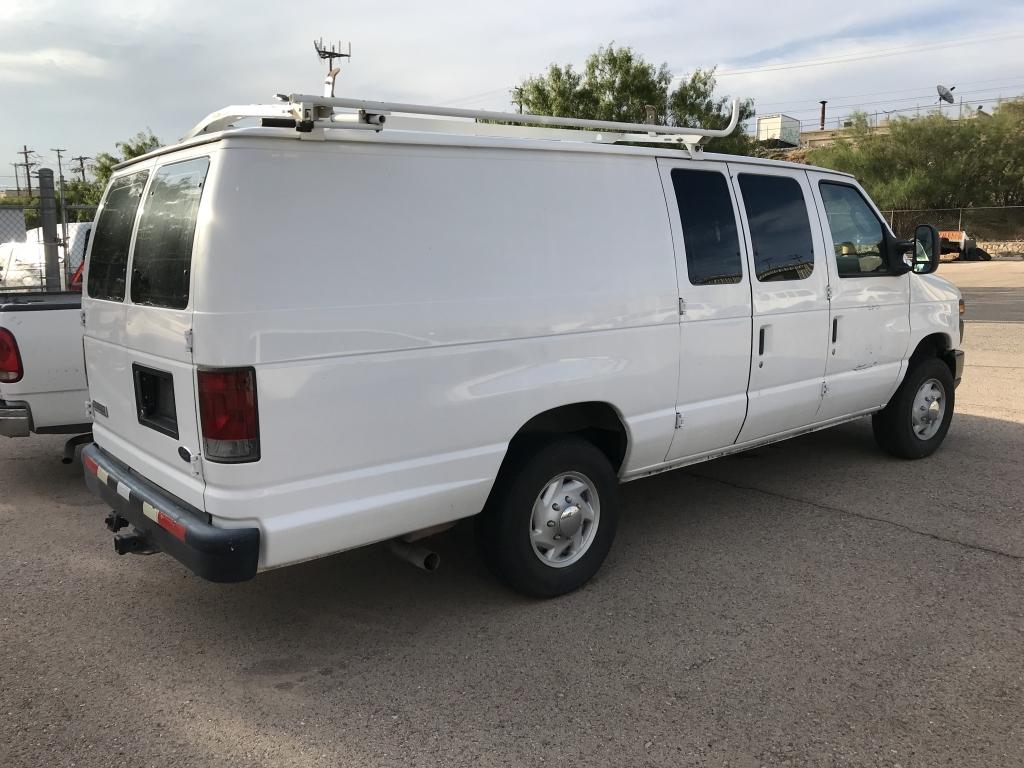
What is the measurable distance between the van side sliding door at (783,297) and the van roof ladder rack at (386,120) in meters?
0.59

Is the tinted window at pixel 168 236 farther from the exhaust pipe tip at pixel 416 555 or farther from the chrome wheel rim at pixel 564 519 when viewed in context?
the chrome wheel rim at pixel 564 519

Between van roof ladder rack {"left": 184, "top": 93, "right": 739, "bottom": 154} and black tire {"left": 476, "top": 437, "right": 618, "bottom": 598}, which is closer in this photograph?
van roof ladder rack {"left": 184, "top": 93, "right": 739, "bottom": 154}

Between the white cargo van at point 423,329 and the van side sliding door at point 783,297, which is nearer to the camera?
the white cargo van at point 423,329

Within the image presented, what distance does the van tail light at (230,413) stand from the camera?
3.03 meters

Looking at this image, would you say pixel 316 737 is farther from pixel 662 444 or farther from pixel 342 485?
pixel 662 444

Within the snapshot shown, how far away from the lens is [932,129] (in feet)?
148

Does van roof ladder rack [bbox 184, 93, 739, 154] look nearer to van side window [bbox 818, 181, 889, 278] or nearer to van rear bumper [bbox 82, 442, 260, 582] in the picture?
van side window [bbox 818, 181, 889, 278]

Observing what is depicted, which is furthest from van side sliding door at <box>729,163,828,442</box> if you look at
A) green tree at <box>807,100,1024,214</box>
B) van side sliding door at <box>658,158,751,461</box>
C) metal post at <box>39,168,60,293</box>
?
green tree at <box>807,100,1024,214</box>

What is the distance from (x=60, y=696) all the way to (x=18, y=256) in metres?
12.4

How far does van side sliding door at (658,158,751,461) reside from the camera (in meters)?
4.38

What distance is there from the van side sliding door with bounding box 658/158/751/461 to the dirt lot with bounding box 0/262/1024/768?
757 mm

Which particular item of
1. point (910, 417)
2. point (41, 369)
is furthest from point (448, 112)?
point (910, 417)

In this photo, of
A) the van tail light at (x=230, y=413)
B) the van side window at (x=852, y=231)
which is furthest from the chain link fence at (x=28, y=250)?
the van side window at (x=852, y=231)

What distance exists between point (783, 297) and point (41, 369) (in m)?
Answer: 4.86
